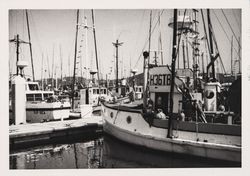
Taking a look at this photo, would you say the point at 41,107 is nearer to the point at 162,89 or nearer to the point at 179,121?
the point at 162,89

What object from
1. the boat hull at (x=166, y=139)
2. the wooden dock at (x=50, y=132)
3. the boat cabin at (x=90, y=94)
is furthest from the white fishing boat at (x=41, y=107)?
the boat hull at (x=166, y=139)

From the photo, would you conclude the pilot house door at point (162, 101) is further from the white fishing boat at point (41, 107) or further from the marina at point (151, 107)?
the white fishing boat at point (41, 107)

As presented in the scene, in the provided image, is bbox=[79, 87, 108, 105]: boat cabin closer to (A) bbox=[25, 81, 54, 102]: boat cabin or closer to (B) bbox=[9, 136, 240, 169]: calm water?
(A) bbox=[25, 81, 54, 102]: boat cabin

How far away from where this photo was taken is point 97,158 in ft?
12.6

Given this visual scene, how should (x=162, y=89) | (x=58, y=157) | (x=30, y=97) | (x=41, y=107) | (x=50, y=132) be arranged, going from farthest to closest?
(x=30, y=97) < (x=41, y=107) < (x=50, y=132) < (x=162, y=89) < (x=58, y=157)

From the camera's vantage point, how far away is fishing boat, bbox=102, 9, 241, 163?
3.25 metres

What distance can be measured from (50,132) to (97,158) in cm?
119

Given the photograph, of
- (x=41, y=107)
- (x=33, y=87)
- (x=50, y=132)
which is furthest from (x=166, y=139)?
(x=33, y=87)

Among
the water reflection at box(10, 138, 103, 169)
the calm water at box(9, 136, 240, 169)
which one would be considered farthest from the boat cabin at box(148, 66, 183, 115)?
the water reflection at box(10, 138, 103, 169)

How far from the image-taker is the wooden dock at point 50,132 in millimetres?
4223
